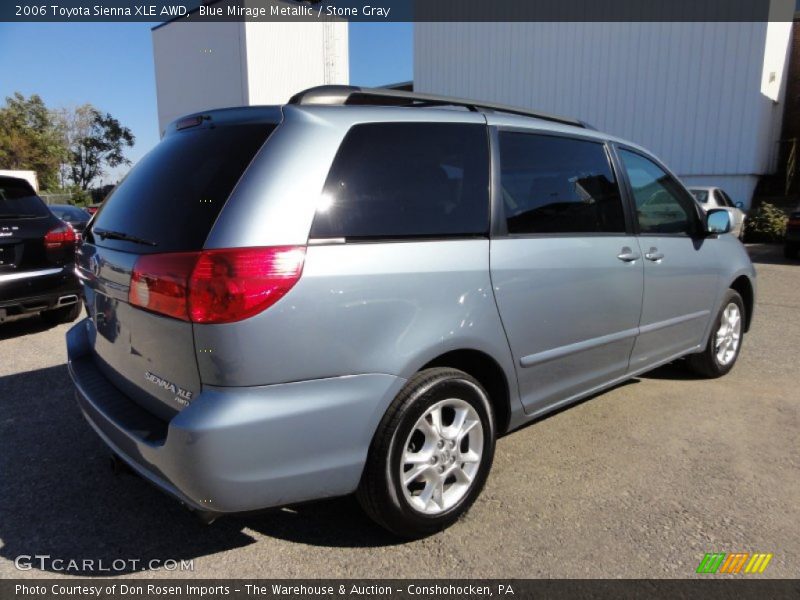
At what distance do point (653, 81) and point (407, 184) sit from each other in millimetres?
19575

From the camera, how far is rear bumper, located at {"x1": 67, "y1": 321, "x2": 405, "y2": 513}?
1896mm

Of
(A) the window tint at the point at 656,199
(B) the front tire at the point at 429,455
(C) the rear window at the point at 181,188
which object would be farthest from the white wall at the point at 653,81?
(C) the rear window at the point at 181,188

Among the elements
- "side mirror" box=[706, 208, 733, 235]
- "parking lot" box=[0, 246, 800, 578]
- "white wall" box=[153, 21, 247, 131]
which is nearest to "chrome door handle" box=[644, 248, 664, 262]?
"side mirror" box=[706, 208, 733, 235]

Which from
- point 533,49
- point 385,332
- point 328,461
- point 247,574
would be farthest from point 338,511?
point 533,49

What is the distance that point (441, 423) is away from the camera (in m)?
2.46

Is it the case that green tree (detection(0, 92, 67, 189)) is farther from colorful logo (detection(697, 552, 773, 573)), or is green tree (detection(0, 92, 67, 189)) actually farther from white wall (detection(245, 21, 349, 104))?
colorful logo (detection(697, 552, 773, 573))

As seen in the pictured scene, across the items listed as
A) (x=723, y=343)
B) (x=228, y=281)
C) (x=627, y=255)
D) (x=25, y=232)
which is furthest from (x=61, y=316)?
(x=723, y=343)

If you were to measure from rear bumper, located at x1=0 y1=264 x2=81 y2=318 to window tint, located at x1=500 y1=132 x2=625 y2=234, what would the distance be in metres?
4.73

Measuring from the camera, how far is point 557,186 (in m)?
3.04

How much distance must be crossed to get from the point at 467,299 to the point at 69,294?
15.9 ft

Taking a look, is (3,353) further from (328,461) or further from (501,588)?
(501,588)

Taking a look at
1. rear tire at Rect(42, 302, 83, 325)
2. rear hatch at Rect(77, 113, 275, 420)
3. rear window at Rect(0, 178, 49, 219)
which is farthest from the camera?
rear tire at Rect(42, 302, 83, 325)

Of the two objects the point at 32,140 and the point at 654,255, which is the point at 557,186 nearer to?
the point at 654,255

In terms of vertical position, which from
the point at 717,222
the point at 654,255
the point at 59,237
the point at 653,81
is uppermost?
the point at 653,81
